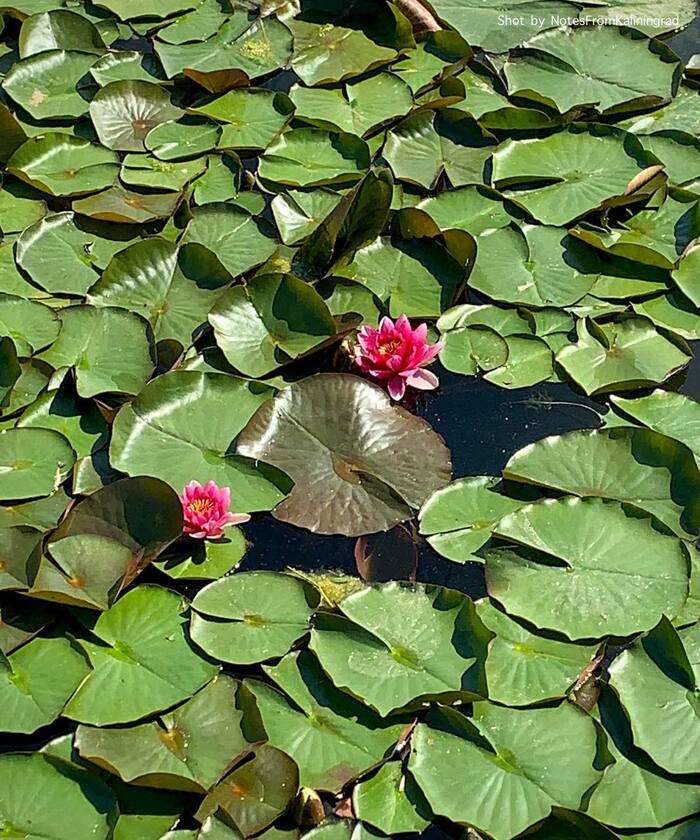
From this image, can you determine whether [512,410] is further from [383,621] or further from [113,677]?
[113,677]

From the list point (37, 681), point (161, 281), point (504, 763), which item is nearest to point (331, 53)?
point (161, 281)

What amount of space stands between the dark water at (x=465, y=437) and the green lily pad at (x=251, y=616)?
0.18 meters

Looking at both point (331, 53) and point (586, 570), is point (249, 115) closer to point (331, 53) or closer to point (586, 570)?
point (331, 53)

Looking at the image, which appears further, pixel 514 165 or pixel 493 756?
pixel 514 165

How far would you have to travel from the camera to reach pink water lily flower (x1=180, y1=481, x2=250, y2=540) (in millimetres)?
2518

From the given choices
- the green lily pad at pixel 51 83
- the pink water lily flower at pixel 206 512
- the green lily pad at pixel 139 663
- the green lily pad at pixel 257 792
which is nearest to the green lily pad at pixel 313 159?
the green lily pad at pixel 51 83

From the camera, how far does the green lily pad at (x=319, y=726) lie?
218cm

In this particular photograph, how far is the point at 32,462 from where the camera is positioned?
2.74 m

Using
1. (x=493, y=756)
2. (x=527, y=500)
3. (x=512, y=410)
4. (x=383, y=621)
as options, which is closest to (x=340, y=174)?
(x=512, y=410)

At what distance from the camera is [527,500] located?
2707mm

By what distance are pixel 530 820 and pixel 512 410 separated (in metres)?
1.29

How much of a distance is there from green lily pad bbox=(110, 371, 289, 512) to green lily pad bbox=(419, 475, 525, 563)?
0.41m

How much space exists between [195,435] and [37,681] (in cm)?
80

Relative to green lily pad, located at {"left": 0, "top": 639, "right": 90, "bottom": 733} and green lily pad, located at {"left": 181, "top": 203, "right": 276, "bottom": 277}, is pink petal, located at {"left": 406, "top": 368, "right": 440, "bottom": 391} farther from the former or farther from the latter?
green lily pad, located at {"left": 0, "top": 639, "right": 90, "bottom": 733}
